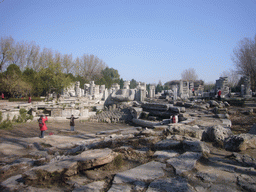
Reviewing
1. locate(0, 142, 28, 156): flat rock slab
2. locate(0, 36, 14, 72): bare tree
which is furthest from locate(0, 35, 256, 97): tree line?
locate(0, 142, 28, 156): flat rock slab

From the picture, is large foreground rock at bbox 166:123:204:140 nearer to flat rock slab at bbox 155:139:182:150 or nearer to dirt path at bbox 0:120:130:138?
flat rock slab at bbox 155:139:182:150

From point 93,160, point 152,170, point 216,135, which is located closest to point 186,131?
point 216,135

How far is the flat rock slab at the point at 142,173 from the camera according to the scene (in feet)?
8.02

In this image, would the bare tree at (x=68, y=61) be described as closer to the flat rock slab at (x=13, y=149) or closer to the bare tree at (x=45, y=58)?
the bare tree at (x=45, y=58)

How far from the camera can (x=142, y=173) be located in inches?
104

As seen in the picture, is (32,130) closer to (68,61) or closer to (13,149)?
(13,149)

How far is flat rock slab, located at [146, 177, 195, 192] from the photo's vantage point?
7.00 feet

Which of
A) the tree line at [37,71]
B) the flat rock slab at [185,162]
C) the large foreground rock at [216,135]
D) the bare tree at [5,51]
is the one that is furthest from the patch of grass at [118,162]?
the bare tree at [5,51]

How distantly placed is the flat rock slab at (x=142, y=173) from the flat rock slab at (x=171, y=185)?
0.18 metres

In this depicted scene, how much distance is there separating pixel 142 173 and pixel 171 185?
53cm

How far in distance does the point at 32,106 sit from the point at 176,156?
17.5 m

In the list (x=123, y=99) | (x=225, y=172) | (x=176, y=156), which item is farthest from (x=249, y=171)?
(x=123, y=99)

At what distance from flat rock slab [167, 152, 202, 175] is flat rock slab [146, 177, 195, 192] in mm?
271

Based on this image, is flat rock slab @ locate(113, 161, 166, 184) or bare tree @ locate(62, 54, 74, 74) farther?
bare tree @ locate(62, 54, 74, 74)
